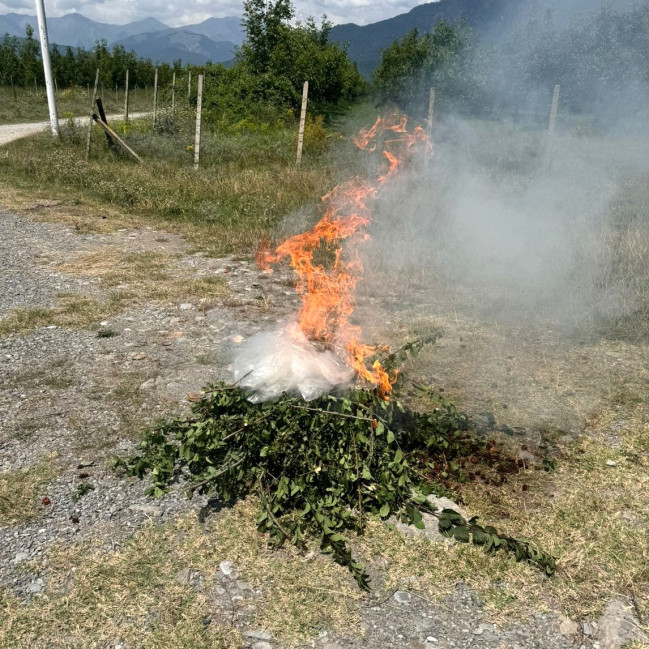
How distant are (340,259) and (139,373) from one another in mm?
3678

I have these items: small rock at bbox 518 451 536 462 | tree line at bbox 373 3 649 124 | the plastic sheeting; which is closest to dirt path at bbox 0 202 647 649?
small rock at bbox 518 451 536 462

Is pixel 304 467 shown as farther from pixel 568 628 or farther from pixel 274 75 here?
pixel 274 75

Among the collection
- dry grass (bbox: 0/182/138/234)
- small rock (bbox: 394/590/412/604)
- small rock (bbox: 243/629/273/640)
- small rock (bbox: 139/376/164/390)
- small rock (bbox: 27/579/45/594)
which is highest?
small rock (bbox: 394/590/412/604)

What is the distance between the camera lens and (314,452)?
3.10 m

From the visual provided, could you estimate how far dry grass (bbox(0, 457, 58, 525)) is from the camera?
2.96 m

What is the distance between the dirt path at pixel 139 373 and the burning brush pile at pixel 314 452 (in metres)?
0.21

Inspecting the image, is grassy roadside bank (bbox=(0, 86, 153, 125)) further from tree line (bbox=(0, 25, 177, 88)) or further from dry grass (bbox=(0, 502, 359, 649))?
dry grass (bbox=(0, 502, 359, 649))

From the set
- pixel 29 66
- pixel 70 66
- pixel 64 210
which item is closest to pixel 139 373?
pixel 64 210

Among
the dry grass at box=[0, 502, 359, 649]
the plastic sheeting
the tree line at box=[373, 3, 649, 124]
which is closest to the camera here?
the dry grass at box=[0, 502, 359, 649]

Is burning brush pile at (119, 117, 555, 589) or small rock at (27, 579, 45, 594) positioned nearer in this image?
small rock at (27, 579, 45, 594)

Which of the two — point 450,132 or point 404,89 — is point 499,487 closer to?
point 450,132

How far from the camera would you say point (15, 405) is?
4.00m

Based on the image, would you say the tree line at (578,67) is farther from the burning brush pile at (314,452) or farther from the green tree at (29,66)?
the green tree at (29,66)

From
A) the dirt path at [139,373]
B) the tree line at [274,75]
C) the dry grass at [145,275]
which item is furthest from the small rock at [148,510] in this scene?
the tree line at [274,75]
